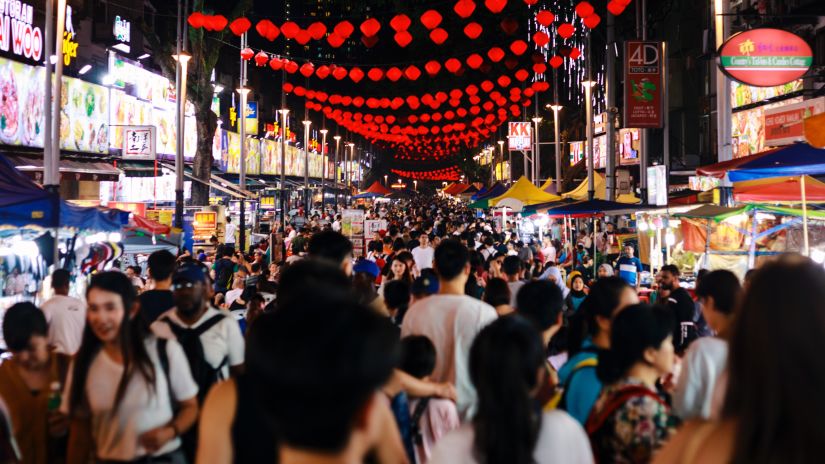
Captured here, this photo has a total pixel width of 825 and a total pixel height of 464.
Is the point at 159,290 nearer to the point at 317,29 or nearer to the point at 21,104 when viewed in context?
the point at 317,29

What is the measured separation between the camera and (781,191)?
12.0m

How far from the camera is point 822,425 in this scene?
226 cm

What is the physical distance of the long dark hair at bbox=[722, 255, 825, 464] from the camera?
227 cm

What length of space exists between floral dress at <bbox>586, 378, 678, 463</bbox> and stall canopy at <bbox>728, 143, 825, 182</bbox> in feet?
28.7

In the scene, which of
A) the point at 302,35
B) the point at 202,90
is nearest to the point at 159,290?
the point at 302,35

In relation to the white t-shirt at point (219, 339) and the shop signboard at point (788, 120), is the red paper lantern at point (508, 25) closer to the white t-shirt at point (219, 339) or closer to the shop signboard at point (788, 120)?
the shop signboard at point (788, 120)

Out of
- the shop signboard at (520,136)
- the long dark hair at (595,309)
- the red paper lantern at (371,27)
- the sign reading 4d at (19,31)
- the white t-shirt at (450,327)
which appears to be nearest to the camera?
the long dark hair at (595,309)

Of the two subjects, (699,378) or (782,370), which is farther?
(699,378)

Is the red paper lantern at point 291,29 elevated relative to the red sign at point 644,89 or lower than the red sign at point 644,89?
elevated

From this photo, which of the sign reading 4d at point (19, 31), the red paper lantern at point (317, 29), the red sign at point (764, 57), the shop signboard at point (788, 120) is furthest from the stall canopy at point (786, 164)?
the sign reading 4d at point (19, 31)

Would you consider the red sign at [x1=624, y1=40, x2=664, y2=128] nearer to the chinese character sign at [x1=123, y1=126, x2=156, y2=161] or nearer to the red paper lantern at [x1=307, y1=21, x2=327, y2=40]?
the red paper lantern at [x1=307, y1=21, x2=327, y2=40]

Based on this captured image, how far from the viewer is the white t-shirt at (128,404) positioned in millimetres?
4309

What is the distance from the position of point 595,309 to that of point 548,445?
2.09m

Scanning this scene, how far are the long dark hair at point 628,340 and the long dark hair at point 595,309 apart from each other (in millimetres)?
974
